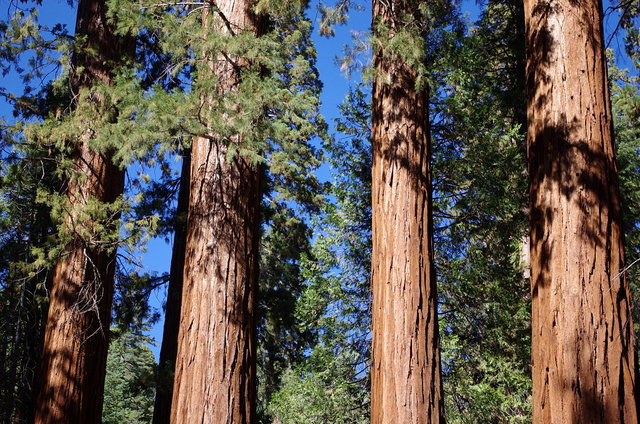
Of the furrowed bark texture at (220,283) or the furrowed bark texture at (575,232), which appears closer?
the furrowed bark texture at (575,232)

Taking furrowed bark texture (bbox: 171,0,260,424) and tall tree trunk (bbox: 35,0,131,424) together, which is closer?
furrowed bark texture (bbox: 171,0,260,424)

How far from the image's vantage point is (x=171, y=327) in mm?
11148

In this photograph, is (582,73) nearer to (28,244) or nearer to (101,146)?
(101,146)

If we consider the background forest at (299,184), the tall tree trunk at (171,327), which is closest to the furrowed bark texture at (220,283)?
the background forest at (299,184)

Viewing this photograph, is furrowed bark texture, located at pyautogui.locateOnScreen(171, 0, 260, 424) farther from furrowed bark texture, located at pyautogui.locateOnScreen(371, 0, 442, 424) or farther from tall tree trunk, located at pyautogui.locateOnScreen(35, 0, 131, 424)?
tall tree trunk, located at pyautogui.locateOnScreen(35, 0, 131, 424)

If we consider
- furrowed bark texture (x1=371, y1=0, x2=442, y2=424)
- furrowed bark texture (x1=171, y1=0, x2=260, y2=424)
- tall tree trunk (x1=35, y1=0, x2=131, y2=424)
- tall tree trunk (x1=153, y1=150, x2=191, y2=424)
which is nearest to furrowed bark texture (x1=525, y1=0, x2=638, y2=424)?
furrowed bark texture (x1=371, y1=0, x2=442, y2=424)

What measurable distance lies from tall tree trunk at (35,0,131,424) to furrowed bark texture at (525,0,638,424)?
502 centimetres

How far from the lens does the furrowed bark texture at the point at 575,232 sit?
384 cm

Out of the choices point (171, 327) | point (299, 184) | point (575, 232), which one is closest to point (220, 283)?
point (575, 232)

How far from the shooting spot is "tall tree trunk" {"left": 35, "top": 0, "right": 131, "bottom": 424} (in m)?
7.09

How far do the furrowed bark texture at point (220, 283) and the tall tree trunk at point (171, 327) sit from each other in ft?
17.7

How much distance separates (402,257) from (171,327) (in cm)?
703

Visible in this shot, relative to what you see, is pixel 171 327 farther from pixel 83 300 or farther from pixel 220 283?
pixel 220 283

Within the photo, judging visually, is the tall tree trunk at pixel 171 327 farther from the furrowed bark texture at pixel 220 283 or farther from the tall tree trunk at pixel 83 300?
the furrowed bark texture at pixel 220 283
